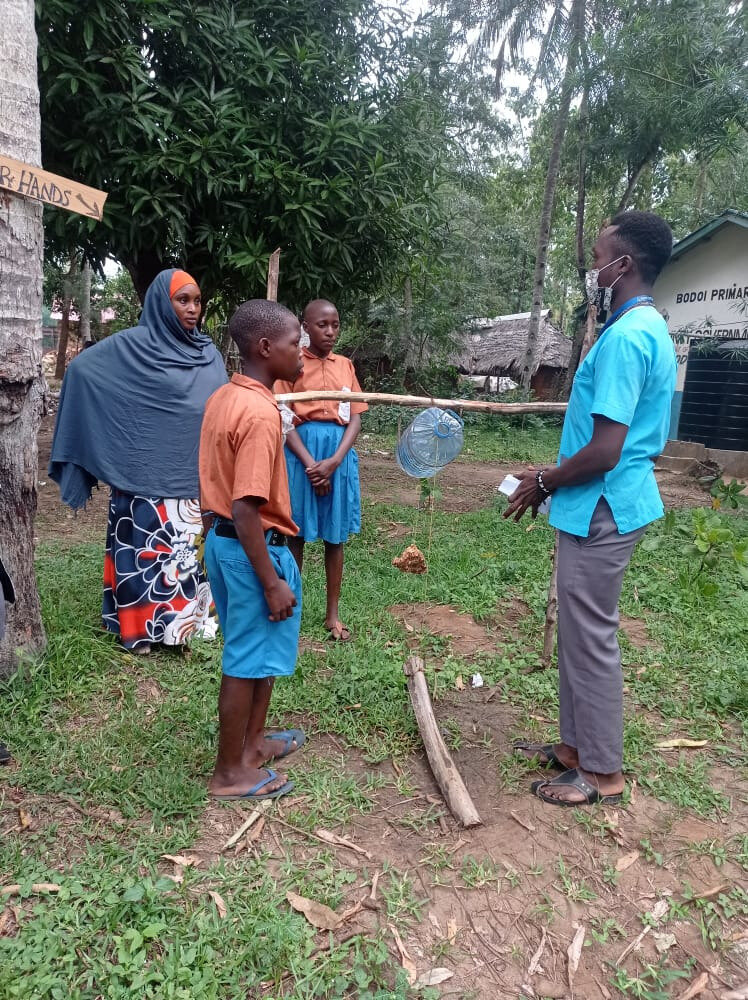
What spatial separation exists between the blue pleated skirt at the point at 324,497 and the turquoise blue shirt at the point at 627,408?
153 cm

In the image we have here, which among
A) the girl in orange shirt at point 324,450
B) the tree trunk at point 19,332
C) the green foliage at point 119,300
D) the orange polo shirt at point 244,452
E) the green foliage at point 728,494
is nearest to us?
the orange polo shirt at point 244,452

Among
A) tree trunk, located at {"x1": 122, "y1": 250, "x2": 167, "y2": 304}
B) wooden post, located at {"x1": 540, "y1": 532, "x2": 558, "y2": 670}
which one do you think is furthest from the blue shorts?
tree trunk, located at {"x1": 122, "y1": 250, "x2": 167, "y2": 304}

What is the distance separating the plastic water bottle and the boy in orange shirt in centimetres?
159

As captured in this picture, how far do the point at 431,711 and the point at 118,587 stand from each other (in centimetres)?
175

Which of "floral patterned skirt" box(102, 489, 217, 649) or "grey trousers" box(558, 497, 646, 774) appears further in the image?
"floral patterned skirt" box(102, 489, 217, 649)

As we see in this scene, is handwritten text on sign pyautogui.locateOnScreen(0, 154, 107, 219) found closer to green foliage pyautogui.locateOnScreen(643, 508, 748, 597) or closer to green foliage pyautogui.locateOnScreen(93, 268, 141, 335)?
green foliage pyautogui.locateOnScreen(643, 508, 748, 597)

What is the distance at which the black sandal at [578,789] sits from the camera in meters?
2.58

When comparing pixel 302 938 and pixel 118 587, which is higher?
pixel 118 587

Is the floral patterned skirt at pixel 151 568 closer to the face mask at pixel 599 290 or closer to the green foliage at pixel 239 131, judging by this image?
the face mask at pixel 599 290

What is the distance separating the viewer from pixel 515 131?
57.2 ft

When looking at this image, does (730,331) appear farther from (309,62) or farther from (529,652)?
(529,652)

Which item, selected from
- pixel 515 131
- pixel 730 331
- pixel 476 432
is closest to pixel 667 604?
pixel 730 331

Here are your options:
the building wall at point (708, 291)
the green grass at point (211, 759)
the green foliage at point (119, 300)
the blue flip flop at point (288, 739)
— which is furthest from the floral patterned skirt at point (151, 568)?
the green foliage at point (119, 300)

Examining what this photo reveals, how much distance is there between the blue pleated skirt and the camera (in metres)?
3.74
